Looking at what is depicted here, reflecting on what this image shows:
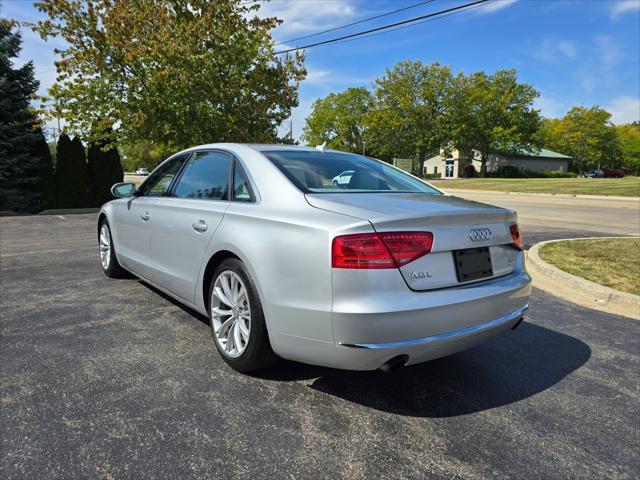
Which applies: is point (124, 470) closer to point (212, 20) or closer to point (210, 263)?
point (210, 263)

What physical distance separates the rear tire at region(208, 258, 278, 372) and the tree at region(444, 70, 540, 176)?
65455 millimetres

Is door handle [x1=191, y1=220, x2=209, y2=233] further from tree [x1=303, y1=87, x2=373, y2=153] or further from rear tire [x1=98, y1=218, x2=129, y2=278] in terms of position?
tree [x1=303, y1=87, x2=373, y2=153]

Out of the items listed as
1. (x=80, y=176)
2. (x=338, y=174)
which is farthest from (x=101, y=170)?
(x=338, y=174)

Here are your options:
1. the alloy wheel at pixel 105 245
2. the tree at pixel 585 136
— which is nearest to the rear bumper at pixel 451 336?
the alloy wheel at pixel 105 245

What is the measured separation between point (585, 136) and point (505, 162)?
2038 cm

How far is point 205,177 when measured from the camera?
12.3 feet

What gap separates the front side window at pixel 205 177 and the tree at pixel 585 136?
8932 centimetres

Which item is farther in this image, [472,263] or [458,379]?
[458,379]

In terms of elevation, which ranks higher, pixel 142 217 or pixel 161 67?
pixel 161 67

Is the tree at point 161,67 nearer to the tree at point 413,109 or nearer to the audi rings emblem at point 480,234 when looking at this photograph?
the audi rings emblem at point 480,234

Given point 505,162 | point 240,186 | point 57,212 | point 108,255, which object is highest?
point 240,186

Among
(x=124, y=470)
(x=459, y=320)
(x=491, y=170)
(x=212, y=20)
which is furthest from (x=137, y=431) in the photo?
(x=491, y=170)

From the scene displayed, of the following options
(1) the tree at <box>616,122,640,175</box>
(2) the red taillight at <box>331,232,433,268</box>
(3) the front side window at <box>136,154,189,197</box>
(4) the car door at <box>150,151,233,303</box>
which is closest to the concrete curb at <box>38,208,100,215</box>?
(3) the front side window at <box>136,154,189,197</box>

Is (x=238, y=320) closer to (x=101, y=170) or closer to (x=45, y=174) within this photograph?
(x=45, y=174)
